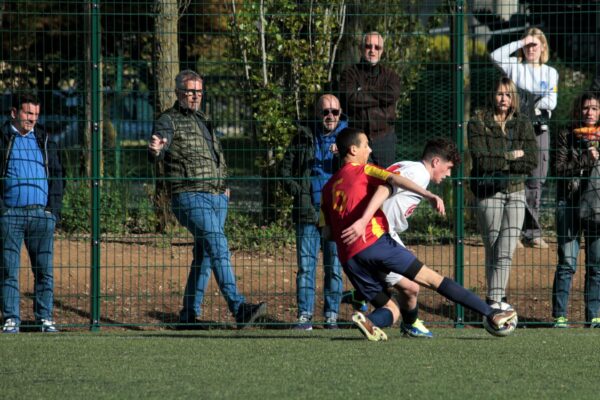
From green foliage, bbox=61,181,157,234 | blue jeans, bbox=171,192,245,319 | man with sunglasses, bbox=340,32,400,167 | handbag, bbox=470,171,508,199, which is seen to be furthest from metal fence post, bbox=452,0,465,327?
green foliage, bbox=61,181,157,234

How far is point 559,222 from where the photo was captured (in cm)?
987

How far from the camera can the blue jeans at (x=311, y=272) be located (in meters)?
9.58

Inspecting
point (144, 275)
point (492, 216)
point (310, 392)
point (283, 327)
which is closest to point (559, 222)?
point (492, 216)

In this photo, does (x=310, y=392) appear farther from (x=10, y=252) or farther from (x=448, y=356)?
(x=10, y=252)

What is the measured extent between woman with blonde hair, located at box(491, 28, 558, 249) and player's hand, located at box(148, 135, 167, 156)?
3111 millimetres

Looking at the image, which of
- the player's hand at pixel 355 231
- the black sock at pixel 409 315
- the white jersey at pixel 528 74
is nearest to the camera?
the player's hand at pixel 355 231

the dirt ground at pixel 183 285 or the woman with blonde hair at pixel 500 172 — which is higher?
the woman with blonde hair at pixel 500 172

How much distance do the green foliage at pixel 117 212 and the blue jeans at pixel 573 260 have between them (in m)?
3.53

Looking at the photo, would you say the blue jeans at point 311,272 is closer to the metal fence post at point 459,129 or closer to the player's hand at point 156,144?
the metal fence post at point 459,129

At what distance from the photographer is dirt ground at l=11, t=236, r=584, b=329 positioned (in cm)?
1005

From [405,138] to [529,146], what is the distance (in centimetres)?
303

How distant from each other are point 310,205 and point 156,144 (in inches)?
54.3

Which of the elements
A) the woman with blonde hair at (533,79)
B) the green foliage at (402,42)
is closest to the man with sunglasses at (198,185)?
the woman with blonde hair at (533,79)

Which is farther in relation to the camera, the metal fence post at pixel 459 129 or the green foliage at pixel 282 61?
the green foliage at pixel 282 61
